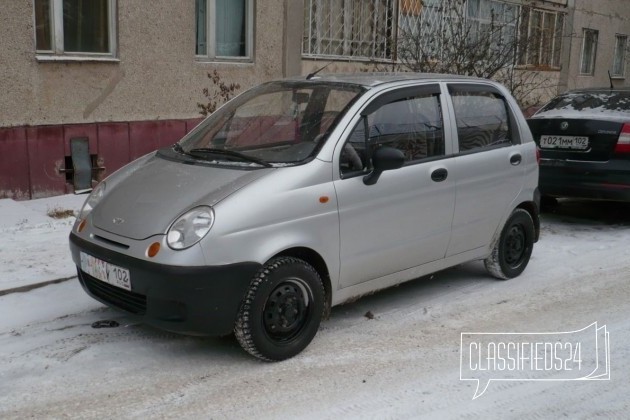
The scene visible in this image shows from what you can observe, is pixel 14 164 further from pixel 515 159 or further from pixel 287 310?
pixel 515 159

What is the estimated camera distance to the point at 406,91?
203 inches

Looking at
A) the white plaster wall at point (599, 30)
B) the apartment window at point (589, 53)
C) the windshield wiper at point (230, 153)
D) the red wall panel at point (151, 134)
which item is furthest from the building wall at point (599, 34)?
the windshield wiper at point (230, 153)

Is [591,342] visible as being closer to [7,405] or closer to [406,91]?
Answer: [406,91]

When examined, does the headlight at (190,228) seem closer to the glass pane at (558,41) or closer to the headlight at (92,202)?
the headlight at (92,202)

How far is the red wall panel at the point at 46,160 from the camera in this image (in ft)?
26.4

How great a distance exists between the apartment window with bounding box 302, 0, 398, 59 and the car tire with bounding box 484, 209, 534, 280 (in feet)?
19.5

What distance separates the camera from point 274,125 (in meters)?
4.92

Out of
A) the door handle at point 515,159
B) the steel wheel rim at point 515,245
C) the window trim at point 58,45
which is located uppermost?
the window trim at point 58,45

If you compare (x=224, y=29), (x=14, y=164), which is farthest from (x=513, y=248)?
(x=224, y=29)

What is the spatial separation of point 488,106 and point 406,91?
103cm

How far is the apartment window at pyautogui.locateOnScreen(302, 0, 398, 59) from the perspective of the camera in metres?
11.4

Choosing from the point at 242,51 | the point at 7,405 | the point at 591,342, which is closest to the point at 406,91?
the point at 591,342

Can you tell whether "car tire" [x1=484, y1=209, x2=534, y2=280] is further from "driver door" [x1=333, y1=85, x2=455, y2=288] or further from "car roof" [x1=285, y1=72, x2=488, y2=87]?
"car roof" [x1=285, y1=72, x2=488, y2=87]

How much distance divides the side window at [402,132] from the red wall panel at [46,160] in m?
4.71
